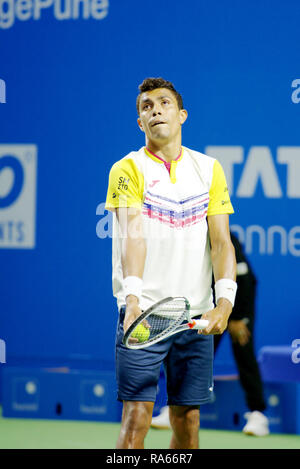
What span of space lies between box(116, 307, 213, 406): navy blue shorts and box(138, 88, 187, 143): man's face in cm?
67

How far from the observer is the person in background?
16.3ft

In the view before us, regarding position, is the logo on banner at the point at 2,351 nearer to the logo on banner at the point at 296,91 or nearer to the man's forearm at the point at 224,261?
the logo on banner at the point at 296,91

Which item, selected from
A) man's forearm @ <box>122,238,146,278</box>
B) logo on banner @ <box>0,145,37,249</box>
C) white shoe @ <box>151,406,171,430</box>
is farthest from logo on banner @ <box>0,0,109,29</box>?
man's forearm @ <box>122,238,146,278</box>

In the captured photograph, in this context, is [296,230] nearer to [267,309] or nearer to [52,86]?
[267,309]

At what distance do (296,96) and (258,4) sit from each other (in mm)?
705

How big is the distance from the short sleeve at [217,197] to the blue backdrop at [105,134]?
2.44m

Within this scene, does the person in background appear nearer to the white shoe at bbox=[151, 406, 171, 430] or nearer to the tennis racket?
the white shoe at bbox=[151, 406, 171, 430]

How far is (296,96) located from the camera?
552 centimetres

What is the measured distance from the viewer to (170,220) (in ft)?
9.80

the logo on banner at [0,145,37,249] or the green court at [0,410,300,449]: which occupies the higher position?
the logo on banner at [0,145,37,249]

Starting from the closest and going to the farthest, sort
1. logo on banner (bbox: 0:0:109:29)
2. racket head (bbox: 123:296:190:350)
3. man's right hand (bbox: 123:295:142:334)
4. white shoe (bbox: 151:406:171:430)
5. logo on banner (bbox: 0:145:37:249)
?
1. racket head (bbox: 123:296:190:350)
2. man's right hand (bbox: 123:295:142:334)
3. white shoe (bbox: 151:406:171:430)
4. logo on banner (bbox: 0:0:109:29)
5. logo on banner (bbox: 0:145:37:249)

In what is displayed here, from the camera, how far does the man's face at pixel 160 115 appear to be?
10.1 feet

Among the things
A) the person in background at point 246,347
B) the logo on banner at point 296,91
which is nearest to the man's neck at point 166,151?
the person in background at point 246,347

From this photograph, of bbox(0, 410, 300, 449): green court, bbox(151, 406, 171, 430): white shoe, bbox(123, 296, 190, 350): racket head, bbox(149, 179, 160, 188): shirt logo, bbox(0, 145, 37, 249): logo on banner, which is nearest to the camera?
bbox(123, 296, 190, 350): racket head
